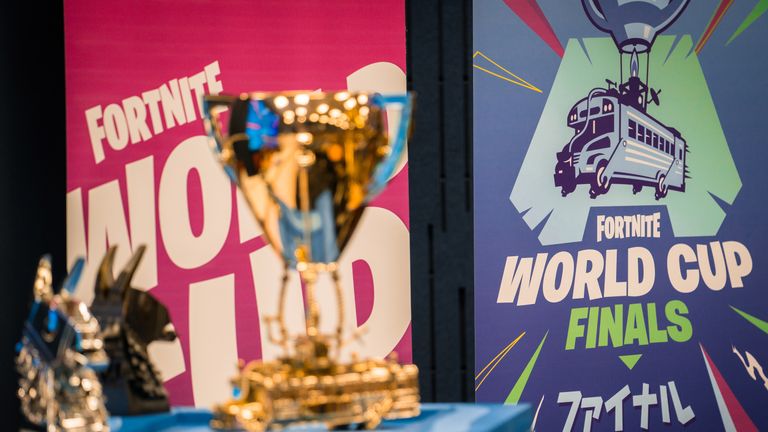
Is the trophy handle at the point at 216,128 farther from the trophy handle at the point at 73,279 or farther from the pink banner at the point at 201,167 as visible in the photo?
the pink banner at the point at 201,167

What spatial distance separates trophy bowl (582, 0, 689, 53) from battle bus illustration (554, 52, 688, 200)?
0.07 metres

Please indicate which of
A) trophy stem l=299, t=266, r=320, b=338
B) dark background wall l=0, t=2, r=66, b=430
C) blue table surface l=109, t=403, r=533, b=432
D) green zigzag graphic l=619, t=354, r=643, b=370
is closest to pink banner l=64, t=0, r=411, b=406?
dark background wall l=0, t=2, r=66, b=430

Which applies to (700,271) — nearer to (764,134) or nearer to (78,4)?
(764,134)

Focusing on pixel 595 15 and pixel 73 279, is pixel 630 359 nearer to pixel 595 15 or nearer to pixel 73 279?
pixel 595 15

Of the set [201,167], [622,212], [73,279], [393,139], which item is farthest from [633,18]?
[73,279]

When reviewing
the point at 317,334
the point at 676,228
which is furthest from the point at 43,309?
the point at 676,228

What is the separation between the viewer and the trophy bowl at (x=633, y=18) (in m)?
4.50

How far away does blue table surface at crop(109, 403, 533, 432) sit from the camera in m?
1.62

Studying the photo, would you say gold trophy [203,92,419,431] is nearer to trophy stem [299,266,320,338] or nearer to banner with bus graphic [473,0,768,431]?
trophy stem [299,266,320,338]

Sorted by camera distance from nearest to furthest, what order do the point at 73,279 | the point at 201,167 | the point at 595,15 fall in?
the point at 73,279 < the point at 201,167 < the point at 595,15

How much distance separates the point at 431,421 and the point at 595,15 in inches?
124

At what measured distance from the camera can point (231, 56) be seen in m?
4.27

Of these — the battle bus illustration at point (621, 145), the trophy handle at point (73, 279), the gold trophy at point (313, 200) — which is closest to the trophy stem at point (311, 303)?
the gold trophy at point (313, 200)

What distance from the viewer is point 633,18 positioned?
4520 mm
